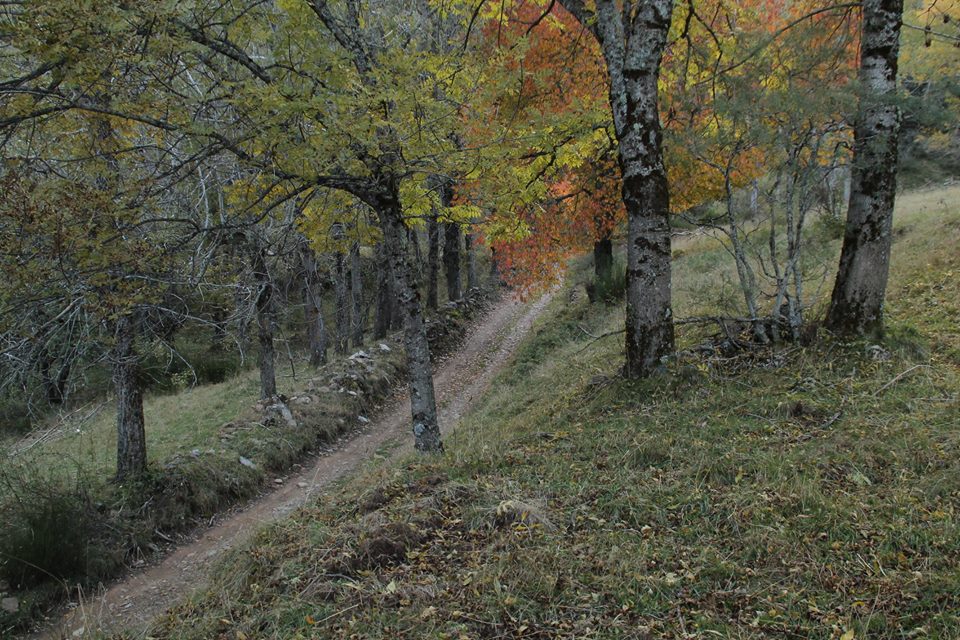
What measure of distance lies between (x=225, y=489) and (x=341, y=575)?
5.46 m

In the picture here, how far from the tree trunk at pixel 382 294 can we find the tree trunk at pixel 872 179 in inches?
537

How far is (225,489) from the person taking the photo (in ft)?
27.5

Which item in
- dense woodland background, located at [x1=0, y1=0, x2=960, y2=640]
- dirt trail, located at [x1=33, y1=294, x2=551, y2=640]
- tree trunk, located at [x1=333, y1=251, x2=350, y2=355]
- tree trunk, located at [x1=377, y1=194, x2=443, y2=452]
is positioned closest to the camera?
dense woodland background, located at [x1=0, y1=0, x2=960, y2=640]

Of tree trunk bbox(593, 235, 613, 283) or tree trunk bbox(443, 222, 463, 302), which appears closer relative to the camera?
tree trunk bbox(593, 235, 613, 283)

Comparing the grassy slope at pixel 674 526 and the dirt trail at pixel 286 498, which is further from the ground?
the grassy slope at pixel 674 526

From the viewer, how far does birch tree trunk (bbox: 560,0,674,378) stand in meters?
6.20

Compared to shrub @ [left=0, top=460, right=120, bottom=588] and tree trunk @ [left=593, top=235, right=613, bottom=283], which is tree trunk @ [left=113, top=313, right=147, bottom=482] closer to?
shrub @ [left=0, top=460, right=120, bottom=588]

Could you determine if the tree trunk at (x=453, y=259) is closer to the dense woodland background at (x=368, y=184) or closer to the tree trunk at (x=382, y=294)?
the tree trunk at (x=382, y=294)

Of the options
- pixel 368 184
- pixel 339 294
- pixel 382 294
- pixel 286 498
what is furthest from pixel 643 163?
pixel 339 294

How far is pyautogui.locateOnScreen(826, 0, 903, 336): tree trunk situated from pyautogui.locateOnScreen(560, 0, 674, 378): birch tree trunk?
1.99 metres

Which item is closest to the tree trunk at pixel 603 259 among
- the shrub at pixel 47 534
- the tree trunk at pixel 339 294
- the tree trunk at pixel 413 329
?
the tree trunk at pixel 339 294

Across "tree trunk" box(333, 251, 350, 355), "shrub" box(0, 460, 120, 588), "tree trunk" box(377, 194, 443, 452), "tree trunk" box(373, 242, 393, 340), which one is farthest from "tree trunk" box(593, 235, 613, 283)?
"shrub" box(0, 460, 120, 588)

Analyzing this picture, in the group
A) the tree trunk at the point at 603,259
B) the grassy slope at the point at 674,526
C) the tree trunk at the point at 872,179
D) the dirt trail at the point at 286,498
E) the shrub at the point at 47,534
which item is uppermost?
the tree trunk at the point at 872,179

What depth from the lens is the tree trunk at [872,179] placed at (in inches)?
231
